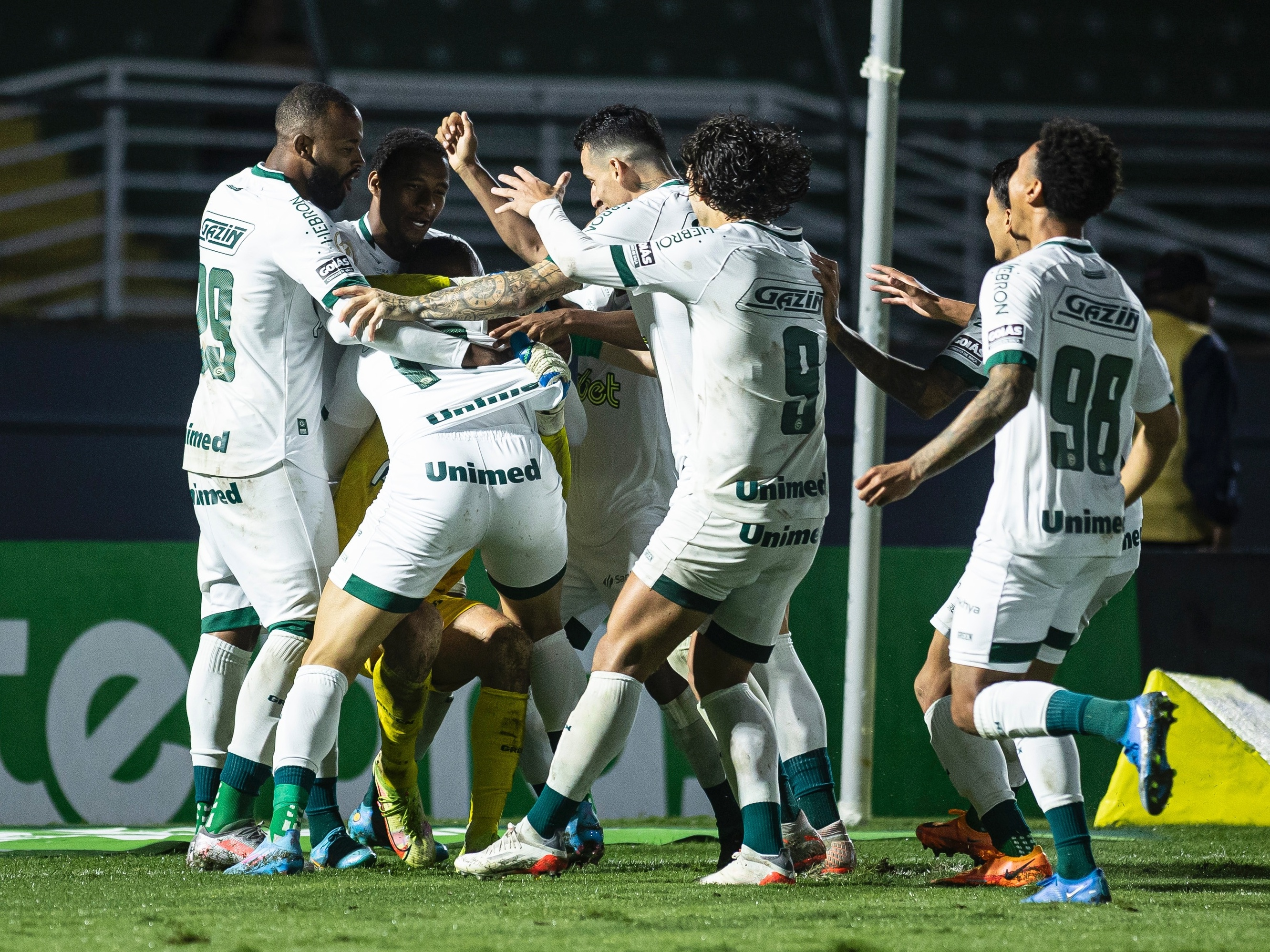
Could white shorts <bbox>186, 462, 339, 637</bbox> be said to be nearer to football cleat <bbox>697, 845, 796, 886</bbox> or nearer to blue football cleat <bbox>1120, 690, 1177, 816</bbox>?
football cleat <bbox>697, 845, 796, 886</bbox>

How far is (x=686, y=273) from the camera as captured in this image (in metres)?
3.59

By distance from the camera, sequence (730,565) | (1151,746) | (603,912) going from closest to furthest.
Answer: (1151,746) < (603,912) < (730,565)

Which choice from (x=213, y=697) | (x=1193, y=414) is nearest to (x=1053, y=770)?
(x=213, y=697)

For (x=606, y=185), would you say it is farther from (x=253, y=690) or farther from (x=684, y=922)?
(x=684, y=922)

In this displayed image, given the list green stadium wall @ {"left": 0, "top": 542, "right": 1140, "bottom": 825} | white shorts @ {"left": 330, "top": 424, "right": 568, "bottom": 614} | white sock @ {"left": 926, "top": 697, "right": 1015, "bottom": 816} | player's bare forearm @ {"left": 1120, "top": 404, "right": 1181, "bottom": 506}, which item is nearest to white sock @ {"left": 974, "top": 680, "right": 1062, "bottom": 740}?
white sock @ {"left": 926, "top": 697, "right": 1015, "bottom": 816}

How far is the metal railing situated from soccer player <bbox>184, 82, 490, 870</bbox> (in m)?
3.56

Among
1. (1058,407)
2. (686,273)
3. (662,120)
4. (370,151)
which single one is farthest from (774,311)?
(370,151)

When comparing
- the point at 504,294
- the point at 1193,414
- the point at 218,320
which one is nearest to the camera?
the point at 504,294

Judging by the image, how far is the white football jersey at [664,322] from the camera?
3.76 meters

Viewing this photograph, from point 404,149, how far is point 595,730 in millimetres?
1797

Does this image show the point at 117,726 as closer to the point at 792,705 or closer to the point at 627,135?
the point at 792,705

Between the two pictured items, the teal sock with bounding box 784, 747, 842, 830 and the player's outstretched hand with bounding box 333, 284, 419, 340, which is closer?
the player's outstretched hand with bounding box 333, 284, 419, 340

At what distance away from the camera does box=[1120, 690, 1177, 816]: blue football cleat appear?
301cm

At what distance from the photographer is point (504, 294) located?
3814 mm
